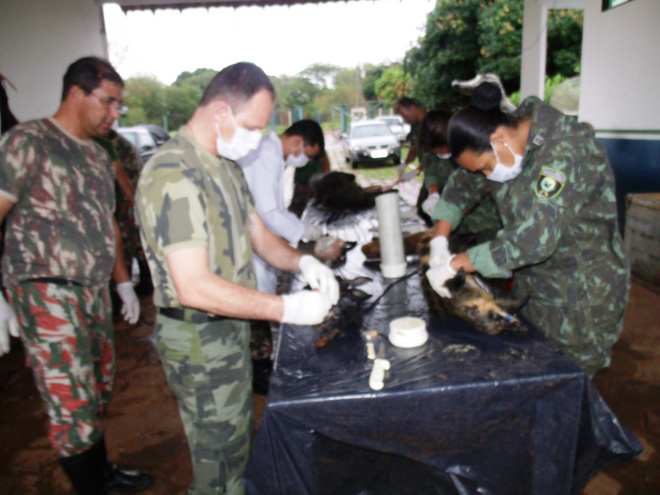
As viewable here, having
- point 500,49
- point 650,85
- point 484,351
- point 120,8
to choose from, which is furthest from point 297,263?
point 500,49

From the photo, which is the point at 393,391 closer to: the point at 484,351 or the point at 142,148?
the point at 484,351

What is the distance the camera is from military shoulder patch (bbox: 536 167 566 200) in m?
1.64

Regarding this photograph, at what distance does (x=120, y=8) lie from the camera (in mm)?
6879

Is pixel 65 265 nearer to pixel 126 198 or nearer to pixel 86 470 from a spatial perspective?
pixel 86 470

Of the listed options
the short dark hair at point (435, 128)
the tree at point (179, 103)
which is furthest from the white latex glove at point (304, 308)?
the tree at point (179, 103)

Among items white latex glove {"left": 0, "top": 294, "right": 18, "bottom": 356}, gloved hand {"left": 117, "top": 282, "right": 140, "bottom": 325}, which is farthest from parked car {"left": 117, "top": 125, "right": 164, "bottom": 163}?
white latex glove {"left": 0, "top": 294, "right": 18, "bottom": 356}

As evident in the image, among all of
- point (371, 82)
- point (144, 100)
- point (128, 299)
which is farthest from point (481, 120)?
point (371, 82)

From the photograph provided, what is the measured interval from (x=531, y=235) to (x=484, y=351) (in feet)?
1.51

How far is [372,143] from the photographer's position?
14.9m

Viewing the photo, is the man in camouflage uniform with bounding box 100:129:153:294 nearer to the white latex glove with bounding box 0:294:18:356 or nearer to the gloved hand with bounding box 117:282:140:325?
the gloved hand with bounding box 117:282:140:325

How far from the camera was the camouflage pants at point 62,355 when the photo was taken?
1.89 metres

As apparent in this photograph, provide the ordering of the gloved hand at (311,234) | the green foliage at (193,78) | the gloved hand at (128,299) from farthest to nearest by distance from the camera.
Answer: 1. the green foliage at (193,78)
2. the gloved hand at (311,234)
3. the gloved hand at (128,299)

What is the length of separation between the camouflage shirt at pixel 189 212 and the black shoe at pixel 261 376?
1.67 metres

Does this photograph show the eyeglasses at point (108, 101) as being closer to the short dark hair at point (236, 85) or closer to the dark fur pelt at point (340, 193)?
the short dark hair at point (236, 85)
